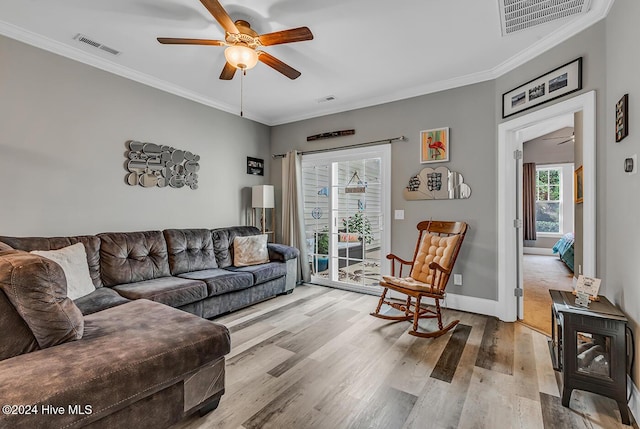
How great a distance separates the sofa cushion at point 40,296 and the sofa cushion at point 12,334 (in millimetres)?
22

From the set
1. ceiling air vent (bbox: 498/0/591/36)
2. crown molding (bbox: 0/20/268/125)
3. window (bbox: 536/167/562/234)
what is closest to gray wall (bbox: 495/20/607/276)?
ceiling air vent (bbox: 498/0/591/36)

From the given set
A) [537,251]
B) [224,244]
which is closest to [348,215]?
[224,244]

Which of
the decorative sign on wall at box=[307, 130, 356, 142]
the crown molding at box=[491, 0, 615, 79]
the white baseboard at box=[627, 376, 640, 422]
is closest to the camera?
the white baseboard at box=[627, 376, 640, 422]

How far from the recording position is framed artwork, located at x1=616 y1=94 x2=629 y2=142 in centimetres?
184

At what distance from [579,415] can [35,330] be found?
2966mm

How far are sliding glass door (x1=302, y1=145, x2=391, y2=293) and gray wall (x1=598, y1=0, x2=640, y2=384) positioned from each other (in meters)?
2.20

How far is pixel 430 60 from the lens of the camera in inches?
121

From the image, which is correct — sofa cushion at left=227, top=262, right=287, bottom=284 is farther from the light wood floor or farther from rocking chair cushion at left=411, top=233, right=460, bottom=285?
rocking chair cushion at left=411, top=233, right=460, bottom=285

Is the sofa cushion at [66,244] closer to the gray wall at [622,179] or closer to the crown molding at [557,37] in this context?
the gray wall at [622,179]

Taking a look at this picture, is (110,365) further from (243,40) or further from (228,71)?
(228,71)

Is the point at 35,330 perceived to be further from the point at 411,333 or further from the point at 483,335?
the point at 483,335

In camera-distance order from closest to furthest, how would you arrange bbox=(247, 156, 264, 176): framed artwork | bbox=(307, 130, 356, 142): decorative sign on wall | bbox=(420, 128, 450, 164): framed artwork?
bbox=(420, 128, 450, 164): framed artwork
bbox=(307, 130, 356, 142): decorative sign on wall
bbox=(247, 156, 264, 176): framed artwork

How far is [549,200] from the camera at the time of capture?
8.01m

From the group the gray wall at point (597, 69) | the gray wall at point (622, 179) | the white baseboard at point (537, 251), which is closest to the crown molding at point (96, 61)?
the gray wall at point (597, 69)
